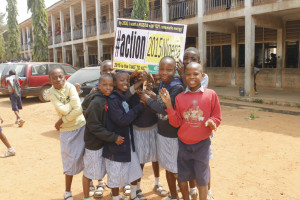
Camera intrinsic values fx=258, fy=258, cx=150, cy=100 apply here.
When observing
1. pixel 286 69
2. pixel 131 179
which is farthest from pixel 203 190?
pixel 286 69

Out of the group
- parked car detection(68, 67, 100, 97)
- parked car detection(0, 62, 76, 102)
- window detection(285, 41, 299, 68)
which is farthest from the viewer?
window detection(285, 41, 299, 68)

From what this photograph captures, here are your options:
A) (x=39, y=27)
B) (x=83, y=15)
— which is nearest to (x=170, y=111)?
(x=83, y=15)

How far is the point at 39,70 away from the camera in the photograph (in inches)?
426

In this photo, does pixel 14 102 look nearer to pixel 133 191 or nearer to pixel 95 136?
pixel 95 136

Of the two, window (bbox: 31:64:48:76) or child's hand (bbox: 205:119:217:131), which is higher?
window (bbox: 31:64:48:76)

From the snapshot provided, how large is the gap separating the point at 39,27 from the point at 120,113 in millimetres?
17835

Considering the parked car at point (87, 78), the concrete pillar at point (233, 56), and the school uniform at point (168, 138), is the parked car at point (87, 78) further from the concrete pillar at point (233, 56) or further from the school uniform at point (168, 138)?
the concrete pillar at point (233, 56)

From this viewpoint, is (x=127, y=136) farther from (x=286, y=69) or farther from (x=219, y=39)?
(x=219, y=39)

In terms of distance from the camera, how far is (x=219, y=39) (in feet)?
45.8

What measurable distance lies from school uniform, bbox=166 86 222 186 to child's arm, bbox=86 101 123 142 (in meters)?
0.62

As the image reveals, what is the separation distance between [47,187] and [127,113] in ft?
5.80

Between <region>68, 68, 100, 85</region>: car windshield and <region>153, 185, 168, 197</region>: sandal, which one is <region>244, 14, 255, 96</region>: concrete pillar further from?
<region>153, 185, 168, 197</region>: sandal

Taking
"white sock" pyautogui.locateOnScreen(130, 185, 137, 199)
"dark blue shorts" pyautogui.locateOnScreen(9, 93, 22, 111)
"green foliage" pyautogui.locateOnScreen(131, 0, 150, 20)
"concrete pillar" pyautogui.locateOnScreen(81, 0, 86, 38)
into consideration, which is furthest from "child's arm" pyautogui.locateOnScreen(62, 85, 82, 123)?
"concrete pillar" pyautogui.locateOnScreen(81, 0, 86, 38)

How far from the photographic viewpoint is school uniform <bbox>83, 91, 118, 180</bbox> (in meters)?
2.54
